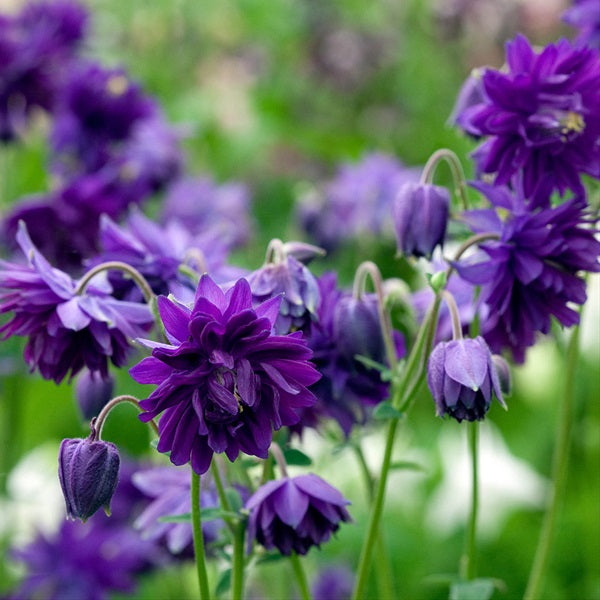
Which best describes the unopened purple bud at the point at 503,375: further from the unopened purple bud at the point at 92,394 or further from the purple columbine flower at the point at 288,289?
the unopened purple bud at the point at 92,394

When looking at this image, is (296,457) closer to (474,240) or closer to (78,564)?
(474,240)

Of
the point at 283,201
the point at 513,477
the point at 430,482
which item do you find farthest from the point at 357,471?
the point at 283,201

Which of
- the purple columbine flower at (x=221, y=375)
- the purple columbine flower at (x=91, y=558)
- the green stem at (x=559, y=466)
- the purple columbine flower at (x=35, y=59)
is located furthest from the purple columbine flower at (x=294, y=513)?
the purple columbine flower at (x=35, y=59)

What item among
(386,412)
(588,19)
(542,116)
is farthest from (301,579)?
(588,19)

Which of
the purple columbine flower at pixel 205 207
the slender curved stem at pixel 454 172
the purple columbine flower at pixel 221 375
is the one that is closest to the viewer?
the purple columbine flower at pixel 221 375

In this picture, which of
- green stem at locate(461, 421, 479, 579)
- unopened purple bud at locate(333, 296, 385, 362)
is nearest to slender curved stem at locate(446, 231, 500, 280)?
unopened purple bud at locate(333, 296, 385, 362)

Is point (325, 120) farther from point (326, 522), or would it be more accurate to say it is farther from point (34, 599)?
point (326, 522)

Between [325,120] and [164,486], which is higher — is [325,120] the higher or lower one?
the higher one
